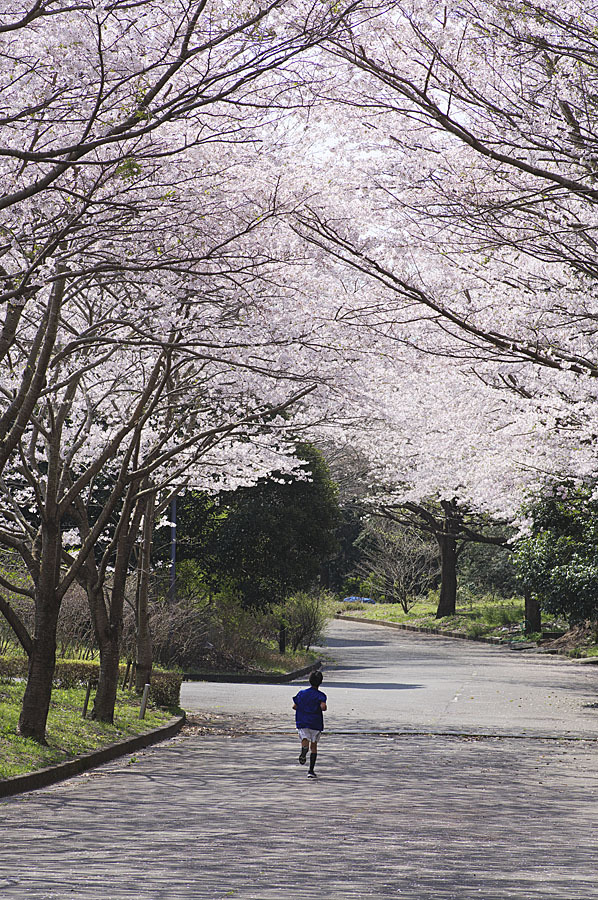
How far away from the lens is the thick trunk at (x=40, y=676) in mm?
11477

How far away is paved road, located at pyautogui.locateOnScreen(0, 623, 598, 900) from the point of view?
5.94 metres

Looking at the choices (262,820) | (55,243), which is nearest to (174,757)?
(262,820)

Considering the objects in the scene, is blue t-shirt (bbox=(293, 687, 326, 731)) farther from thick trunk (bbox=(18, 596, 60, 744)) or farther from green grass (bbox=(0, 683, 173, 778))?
thick trunk (bbox=(18, 596, 60, 744))

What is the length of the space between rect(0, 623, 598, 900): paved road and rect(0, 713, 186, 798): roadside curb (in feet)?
0.61

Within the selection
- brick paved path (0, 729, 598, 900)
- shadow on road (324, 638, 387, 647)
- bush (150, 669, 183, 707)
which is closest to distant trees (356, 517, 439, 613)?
shadow on road (324, 638, 387, 647)

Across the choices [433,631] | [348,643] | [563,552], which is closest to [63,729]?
[563,552]

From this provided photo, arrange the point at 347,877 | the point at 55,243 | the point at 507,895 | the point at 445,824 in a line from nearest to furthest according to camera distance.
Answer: the point at 507,895
the point at 347,877
the point at 445,824
the point at 55,243

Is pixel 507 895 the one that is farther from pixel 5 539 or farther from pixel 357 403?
pixel 357 403

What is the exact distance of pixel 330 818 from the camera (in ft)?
27.3

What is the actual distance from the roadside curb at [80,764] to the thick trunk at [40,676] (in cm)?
64

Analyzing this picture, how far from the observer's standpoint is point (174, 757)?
1266 cm

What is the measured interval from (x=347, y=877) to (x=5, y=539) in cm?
699

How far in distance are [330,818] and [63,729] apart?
536 centimetres

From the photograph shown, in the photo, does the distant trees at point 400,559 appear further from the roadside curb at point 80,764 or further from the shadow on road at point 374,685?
the roadside curb at point 80,764
